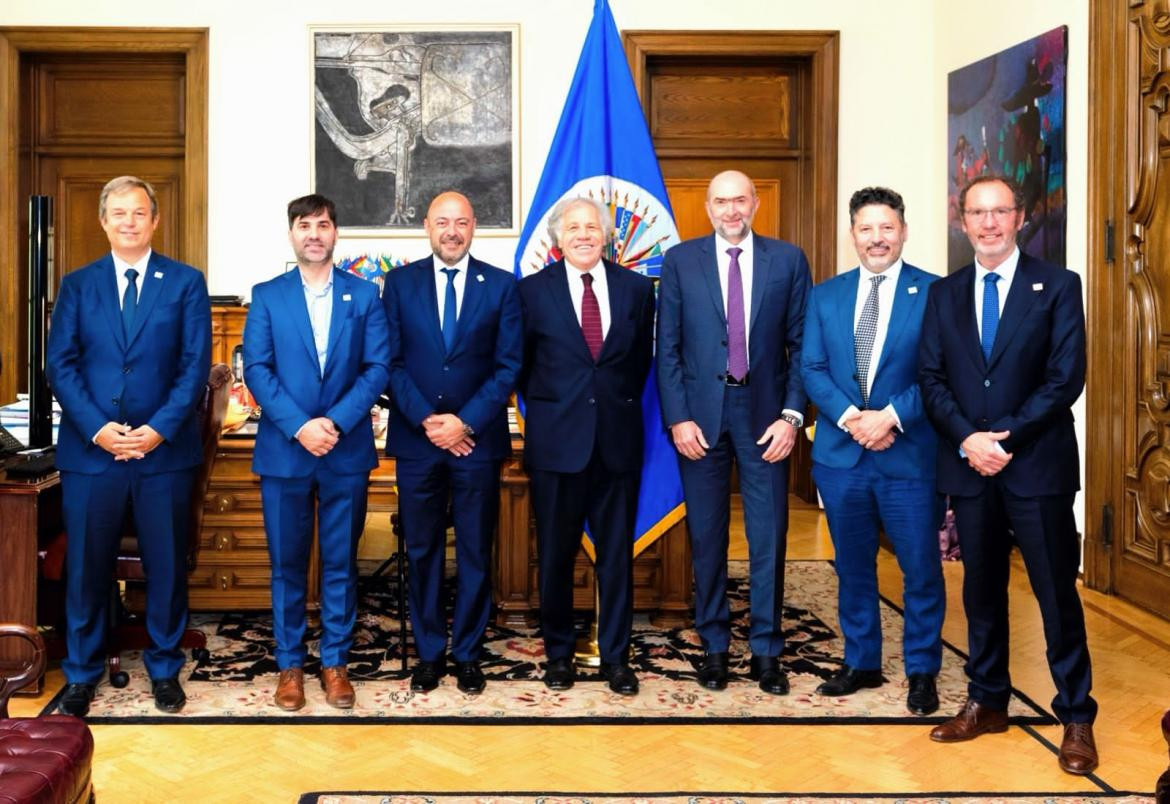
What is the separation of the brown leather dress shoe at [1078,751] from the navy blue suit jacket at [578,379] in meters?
1.54

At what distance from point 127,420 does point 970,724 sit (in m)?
2.74

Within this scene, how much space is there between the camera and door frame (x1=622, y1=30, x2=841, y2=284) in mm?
7879

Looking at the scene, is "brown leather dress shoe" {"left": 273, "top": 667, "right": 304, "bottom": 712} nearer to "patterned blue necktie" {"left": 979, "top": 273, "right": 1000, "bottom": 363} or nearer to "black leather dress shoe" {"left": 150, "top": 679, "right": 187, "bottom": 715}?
"black leather dress shoe" {"left": 150, "top": 679, "right": 187, "bottom": 715}

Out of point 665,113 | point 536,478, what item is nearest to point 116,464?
point 536,478

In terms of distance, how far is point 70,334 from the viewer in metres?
3.95

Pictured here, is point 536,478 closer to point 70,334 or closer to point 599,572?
point 599,572

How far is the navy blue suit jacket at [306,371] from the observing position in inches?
158

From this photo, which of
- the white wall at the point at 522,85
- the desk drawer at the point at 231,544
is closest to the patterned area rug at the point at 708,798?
the desk drawer at the point at 231,544

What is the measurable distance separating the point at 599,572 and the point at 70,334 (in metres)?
Answer: 1.86

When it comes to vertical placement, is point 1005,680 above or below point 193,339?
below

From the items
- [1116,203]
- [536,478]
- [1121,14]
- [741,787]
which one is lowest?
[741,787]

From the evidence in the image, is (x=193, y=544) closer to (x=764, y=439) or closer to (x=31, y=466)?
(x=31, y=466)

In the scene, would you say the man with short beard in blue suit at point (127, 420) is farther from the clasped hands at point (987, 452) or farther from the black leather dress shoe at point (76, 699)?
the clasped hands at point (987, 452)

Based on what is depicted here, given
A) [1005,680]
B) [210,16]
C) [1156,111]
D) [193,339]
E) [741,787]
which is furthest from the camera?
[210,16]
